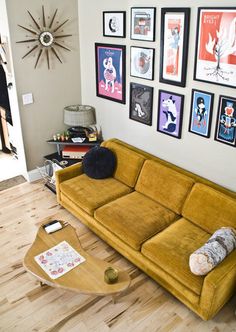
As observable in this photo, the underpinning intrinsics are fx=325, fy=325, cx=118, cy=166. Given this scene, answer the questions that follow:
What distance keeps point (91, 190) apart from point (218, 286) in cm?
166

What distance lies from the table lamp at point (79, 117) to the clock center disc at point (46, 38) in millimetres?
821

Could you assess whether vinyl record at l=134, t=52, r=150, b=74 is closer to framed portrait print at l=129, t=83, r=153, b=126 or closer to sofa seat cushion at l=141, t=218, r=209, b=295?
framed portrait print at l=129, t=83, r=153, b=126

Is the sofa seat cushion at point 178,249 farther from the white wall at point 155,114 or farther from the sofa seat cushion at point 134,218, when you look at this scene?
the white wall at point 155,114

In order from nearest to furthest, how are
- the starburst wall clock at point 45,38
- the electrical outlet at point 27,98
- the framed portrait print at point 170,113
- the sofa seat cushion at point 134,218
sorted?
the sofa seat cushion at point 134,218 → the framed portrait print at point 170,113 → the starburst wall clock at point 45,38 → the electrical outlet at point 27,98

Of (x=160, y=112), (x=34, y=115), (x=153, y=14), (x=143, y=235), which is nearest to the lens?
(x=143, y=235)

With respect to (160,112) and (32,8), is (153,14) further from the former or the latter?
(32,8)

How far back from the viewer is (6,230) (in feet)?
11.5

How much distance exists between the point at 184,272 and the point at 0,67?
3.39 metres

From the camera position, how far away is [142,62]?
11.3ft

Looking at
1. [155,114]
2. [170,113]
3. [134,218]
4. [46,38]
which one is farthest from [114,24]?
[134,218]

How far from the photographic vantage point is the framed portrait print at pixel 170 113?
10.5 ft

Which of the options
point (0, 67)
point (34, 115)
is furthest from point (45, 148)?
point (0, 67)

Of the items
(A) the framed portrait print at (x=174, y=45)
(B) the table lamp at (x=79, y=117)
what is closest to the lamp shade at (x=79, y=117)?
→ (B) the table lamp at (x=79, y=117)

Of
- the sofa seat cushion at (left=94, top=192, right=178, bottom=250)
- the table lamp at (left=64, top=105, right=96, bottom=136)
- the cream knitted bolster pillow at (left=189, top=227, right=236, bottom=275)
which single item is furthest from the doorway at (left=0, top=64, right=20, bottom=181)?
Answer: the cream knitted bolster pillow at (left=189, top=227, right=236, bottom=275)
